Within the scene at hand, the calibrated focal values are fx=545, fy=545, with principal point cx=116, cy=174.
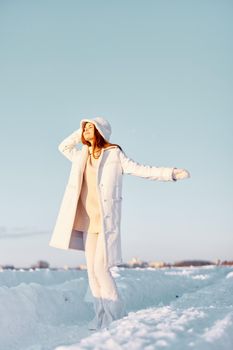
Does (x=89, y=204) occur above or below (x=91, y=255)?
above

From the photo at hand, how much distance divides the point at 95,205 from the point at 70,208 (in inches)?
11.0

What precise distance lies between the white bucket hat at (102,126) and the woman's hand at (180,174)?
3.03ft

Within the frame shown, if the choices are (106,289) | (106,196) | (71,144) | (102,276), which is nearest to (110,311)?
(106,289)

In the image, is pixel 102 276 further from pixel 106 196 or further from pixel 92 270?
pixel 106 196

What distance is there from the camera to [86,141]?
6.32 meters

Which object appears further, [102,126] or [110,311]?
[102,126]

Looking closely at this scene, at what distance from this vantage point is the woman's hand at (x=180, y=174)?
5.73 meters

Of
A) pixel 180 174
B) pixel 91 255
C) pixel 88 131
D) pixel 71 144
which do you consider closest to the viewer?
pixel 180 174

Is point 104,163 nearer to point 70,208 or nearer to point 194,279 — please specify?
point 70,208

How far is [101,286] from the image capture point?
595cm

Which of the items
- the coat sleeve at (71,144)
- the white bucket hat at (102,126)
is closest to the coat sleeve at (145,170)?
the white bucket hat at (102,126)

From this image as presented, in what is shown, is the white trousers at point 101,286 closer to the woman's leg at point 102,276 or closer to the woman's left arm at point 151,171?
the woman's leg at point 102,276

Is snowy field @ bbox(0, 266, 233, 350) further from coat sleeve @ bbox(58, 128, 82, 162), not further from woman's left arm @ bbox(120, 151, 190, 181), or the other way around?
coat sleeve @ bbox(58, 128, 82, 162)

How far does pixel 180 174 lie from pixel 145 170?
38 cm
